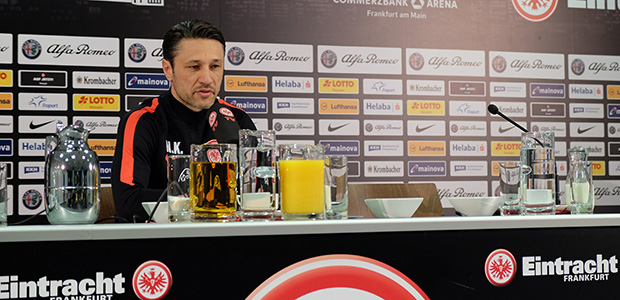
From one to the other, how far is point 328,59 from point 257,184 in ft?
9.30

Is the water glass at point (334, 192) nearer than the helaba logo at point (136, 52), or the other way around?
the water glass at point (334, 192)

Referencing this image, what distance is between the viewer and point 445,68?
4133 millimetres

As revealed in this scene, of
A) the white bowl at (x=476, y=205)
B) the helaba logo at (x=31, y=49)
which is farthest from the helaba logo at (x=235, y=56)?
the white bowl at (x=476, y=205)

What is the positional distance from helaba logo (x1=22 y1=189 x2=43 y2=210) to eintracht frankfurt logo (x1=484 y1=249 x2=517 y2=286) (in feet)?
9.90

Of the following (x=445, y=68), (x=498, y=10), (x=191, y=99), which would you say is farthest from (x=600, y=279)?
(x=498, y=10)

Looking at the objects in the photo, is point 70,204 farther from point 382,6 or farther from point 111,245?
point 382,6

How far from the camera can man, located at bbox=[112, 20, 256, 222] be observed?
7.53ft

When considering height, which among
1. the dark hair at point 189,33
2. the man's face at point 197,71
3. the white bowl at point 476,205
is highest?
the dark hair at point 189,33

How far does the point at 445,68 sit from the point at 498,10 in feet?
1.82

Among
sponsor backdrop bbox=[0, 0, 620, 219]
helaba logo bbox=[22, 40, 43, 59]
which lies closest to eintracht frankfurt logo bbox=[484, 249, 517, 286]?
sponsor backdrop bbox=[0, 0, 620, 219]

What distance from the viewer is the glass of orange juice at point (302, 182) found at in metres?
1.21

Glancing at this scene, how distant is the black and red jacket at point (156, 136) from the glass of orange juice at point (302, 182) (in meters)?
0.96

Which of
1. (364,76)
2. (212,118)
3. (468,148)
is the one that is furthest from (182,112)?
(468,148)

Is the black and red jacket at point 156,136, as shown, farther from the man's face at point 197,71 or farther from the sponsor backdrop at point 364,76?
the sponsor backdrop at point 364,76
